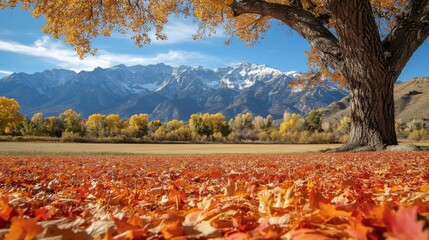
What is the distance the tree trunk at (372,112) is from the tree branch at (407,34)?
677 mm

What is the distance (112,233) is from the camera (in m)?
1.09

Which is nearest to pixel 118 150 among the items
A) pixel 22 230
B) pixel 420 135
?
pixel 22 230

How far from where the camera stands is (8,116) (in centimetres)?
7794

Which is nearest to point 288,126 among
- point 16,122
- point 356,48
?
point 16,122

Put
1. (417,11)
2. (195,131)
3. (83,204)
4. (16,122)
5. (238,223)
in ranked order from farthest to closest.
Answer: (195,131)
(16,122)
(417,11)
(83,204)
(238,223)

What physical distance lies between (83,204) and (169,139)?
80610mm

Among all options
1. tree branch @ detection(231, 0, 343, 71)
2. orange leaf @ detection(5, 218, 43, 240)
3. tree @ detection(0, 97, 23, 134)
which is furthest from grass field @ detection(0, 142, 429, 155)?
tree @ detection(0, 97, 23, 134)

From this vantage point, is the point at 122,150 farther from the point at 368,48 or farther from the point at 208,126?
the point at 208,126

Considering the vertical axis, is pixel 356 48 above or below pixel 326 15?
below

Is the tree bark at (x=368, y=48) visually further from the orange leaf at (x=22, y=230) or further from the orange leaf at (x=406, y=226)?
the orange leaf at (x=22, y=230)

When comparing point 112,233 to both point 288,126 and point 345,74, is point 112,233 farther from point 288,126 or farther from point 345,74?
point 288,126

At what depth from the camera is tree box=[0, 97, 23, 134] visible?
253 ft

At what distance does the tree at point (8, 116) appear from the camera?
77188 mm

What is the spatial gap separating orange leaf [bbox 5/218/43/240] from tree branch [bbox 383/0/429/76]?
1155cm
